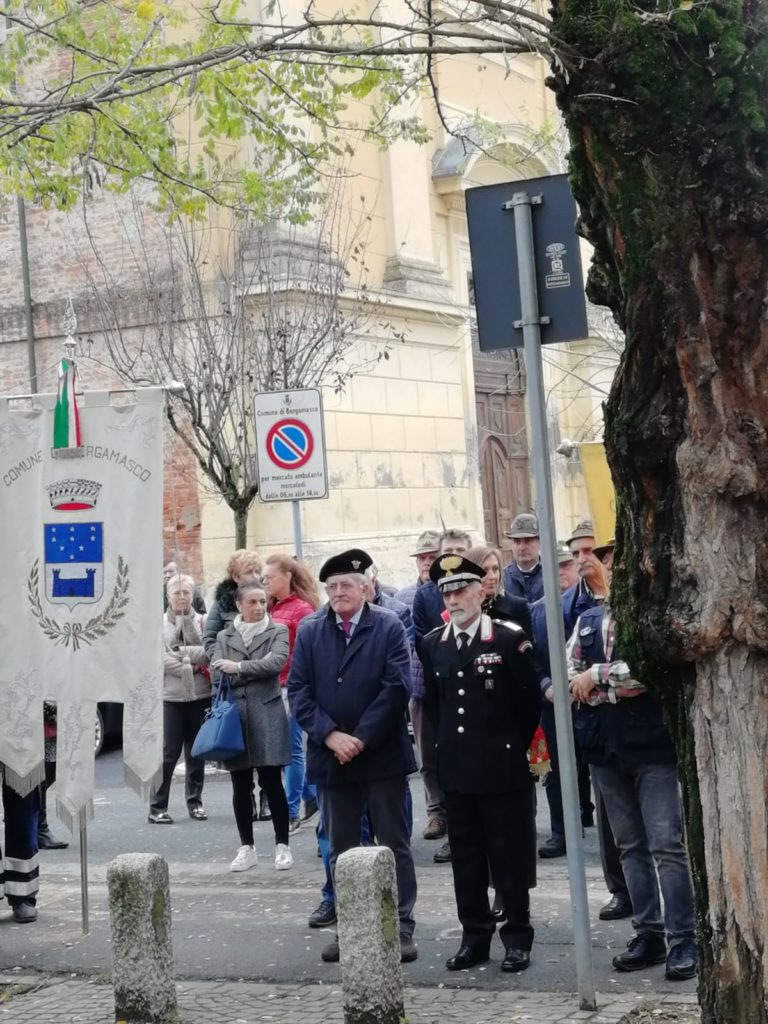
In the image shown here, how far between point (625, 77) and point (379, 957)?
3.58 metres

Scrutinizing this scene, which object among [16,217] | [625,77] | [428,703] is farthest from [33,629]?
[16,217]

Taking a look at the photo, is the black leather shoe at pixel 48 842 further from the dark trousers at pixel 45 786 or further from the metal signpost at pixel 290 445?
the metal signpost at pixel 290 445

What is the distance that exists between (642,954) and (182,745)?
22.5 ft

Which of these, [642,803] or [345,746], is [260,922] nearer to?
[345,746]

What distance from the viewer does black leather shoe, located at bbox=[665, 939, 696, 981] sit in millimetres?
7199

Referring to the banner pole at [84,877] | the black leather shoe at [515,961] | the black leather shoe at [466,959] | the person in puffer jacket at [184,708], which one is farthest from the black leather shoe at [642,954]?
the person in puffer jacket at [184,708]

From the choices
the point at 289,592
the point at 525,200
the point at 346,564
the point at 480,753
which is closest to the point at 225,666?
the point at 289,592

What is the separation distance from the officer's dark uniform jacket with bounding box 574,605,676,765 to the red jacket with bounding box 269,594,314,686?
13.4 ft

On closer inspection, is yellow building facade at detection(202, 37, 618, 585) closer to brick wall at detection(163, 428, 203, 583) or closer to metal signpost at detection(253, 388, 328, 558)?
brick wall at detection(163, 428, 203, 583)

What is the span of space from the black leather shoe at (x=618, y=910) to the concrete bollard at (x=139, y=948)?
2565 mm

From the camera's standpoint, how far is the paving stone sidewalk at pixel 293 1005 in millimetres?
6832

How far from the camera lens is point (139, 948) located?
6973mm

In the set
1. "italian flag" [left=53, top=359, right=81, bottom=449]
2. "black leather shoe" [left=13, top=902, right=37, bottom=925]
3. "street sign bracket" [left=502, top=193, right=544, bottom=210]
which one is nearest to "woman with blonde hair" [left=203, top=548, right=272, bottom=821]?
"black leather shoe" [left=13, top=902, right=37, bottom=925]

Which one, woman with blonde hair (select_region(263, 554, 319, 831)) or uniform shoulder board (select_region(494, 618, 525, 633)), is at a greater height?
woman with blonde hair (select_region(263, 554, 319, 831))
